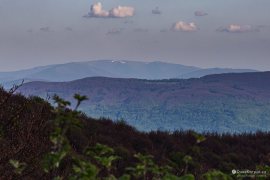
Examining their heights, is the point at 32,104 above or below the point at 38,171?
above

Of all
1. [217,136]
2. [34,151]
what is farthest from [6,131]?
[217,136]

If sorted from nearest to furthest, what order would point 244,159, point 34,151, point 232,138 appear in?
point 34,151 < point 244,159 < point 232,138

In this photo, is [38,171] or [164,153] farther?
[164,153]

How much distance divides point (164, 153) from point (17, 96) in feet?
15.2

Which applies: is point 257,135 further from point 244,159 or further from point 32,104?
point 32,104

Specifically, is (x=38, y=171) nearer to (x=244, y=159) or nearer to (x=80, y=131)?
(x=80, y=131)

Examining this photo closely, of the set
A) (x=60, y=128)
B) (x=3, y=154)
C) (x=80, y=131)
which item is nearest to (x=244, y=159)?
(x=80, y=131)

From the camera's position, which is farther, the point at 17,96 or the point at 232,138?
the point at 232,138

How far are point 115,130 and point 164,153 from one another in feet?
6.75

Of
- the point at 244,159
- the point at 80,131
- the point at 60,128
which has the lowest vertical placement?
the point at 244,159

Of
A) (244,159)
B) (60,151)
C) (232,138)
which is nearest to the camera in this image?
(60,151)

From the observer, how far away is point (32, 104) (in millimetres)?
11828

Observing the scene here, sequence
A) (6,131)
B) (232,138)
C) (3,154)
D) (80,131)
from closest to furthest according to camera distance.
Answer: (3,154)
(6,131)
(80,131)
(232,138)

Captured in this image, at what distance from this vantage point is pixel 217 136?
1503 cm
